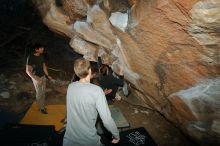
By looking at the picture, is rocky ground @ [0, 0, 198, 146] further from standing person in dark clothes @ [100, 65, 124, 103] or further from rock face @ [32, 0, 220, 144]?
rock face @ [32, 0, 220, 144]

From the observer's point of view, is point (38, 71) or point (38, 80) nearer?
point (38, 80)

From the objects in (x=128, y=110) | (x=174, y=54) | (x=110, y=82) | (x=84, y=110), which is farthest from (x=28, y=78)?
(x=84, y=110)

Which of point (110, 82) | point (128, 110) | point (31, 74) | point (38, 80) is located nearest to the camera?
point (31, 74)

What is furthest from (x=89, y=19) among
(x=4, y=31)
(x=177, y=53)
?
(x=4, y=31)

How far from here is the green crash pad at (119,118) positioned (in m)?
5.67

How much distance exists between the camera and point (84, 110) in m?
3.08

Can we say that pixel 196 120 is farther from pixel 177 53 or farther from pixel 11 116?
pixel 11 116

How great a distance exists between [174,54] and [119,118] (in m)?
2.21

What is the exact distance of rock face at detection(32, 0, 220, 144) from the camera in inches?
146

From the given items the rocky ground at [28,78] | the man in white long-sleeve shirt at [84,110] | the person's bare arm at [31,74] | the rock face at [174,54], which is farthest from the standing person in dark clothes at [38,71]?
the man in white long-sleeve shirt at [84,110]

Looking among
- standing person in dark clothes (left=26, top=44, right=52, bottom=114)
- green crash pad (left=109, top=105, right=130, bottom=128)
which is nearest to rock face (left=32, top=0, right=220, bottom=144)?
green crash pad (left=109, top=105, right=130, bottom=128)

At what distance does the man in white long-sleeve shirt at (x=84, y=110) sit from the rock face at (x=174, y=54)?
1519mm

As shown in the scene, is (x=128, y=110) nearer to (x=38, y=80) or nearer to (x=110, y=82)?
(x=110, y=82)

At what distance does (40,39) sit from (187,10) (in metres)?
6.56
